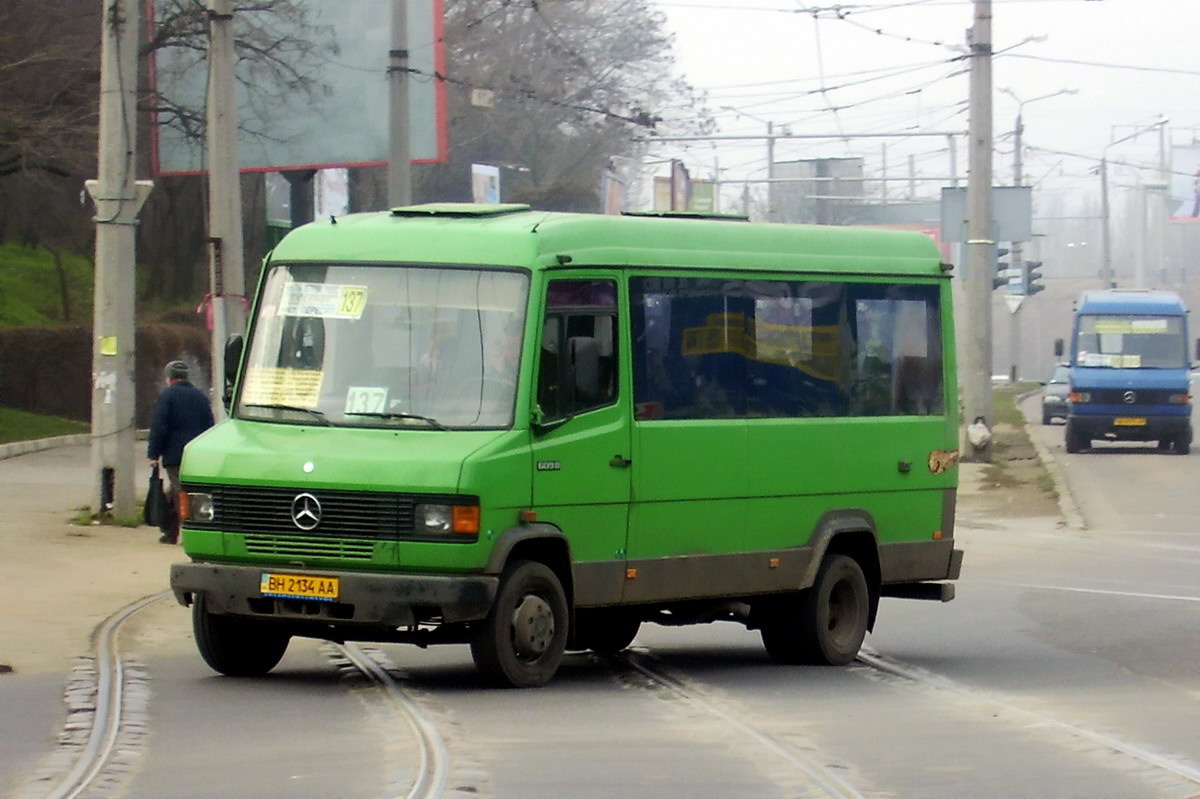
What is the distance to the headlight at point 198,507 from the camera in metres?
11.1

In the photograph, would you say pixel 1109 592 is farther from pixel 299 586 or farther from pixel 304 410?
pixel 299 586

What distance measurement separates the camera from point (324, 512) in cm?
1077

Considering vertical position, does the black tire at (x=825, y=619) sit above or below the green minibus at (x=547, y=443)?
below

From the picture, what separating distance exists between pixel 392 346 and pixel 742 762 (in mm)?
3479

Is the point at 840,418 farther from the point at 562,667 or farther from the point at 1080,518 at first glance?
the point at 1080,518

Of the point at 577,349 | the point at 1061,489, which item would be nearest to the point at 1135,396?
the point at 1061,489

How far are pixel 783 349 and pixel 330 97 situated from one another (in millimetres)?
23306

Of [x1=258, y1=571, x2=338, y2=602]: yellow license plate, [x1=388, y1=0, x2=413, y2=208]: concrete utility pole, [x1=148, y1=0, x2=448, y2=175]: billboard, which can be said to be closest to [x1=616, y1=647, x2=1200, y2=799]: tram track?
[x1=258, y1=571, x2=338, y2=602]: yellow license plate

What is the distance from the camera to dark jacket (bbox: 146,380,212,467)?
1909 cm

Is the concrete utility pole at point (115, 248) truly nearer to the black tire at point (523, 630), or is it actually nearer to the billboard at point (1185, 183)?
the black tire at point (523, 630)

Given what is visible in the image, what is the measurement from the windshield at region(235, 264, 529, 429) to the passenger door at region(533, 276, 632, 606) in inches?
9.9

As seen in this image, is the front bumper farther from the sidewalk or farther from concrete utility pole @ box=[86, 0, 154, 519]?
concrete utility pole @ box=[86, 0, 154, 519]

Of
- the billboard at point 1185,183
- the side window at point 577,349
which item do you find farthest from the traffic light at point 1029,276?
the billboard at point 1185,183

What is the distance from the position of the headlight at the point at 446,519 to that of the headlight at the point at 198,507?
4.04 ft
